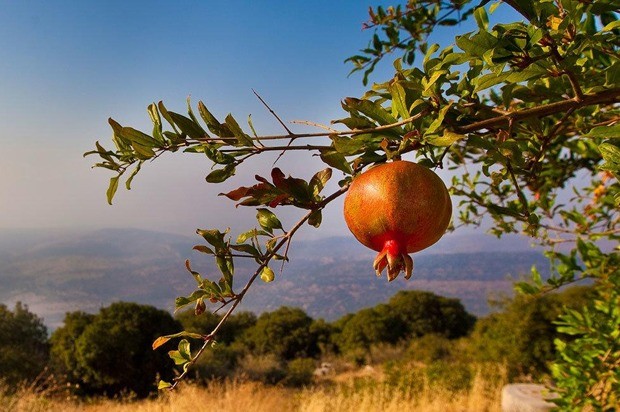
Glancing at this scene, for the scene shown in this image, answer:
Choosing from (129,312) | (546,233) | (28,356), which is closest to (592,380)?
(546,233)

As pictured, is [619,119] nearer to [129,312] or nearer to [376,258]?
[376,258]

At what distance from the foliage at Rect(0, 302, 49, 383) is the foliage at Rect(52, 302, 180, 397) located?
0.69 meters

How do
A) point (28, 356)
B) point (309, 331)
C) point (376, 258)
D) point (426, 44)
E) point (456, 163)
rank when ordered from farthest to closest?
point (309, 331)
point (28, 356)
point (456, 163)
point (426, 44)
point (376, 258)

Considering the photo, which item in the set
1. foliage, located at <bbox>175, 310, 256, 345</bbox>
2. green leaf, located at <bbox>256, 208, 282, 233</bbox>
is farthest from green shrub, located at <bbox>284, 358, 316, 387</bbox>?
green leaf, located at <bbox>256, 208, 282, 233</bbox>

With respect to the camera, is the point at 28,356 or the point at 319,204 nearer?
the point at 319,204

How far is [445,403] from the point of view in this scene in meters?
7.61

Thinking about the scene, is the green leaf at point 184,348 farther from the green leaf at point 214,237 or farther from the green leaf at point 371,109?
the green leaf at point 371,109

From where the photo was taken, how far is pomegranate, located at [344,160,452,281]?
0.58 m

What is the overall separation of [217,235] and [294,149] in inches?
7.4

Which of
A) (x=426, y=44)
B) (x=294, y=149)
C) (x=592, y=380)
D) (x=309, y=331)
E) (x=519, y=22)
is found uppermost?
(x=426, y=44)

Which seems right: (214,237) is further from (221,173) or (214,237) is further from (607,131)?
(607,131)

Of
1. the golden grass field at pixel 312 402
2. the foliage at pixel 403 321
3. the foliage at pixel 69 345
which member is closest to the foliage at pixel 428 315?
the foliage at pixel 403 321

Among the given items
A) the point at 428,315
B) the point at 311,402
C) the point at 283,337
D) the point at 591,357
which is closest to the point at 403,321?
the point at 428,315

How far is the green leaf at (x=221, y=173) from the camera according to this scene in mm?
757
